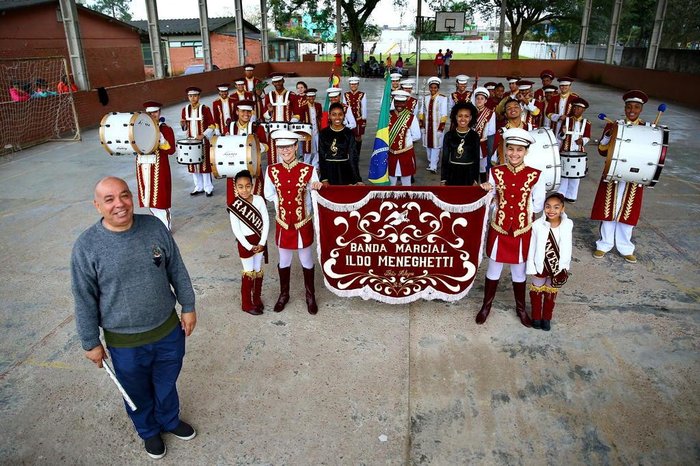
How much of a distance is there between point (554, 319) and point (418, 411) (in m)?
1.84

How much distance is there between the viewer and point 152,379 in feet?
10.0

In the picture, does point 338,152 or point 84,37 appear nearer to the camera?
point 338,152

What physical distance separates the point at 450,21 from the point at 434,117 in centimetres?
2269

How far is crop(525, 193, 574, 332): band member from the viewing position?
4.11 meters

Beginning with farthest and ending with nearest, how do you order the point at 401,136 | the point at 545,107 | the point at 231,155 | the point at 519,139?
the point at 545,107
the point at 401,136
the point at 231,155
the point at 519,139

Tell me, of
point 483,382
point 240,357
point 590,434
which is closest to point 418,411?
point 483,382

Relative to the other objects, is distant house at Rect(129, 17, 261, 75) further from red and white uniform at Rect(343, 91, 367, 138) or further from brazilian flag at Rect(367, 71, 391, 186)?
brazilian flag at Rect(367, 71, 391, 186)

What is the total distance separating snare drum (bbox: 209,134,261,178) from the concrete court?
1.22 m

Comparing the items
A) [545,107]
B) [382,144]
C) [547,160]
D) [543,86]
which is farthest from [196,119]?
[543,86]

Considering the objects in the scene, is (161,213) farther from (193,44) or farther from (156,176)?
(193,44)

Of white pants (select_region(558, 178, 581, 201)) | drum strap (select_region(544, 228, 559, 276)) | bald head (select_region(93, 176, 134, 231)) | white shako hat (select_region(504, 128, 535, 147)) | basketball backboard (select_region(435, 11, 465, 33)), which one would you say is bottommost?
white pants (select_region(558, 178, 581, 201))

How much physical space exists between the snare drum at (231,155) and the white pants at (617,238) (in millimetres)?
4130

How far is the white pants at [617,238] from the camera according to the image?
5.73 meters

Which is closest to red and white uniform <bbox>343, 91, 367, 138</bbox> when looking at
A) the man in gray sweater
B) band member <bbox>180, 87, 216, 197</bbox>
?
band member <bbox>180, 87, 216, 197</bbox>
